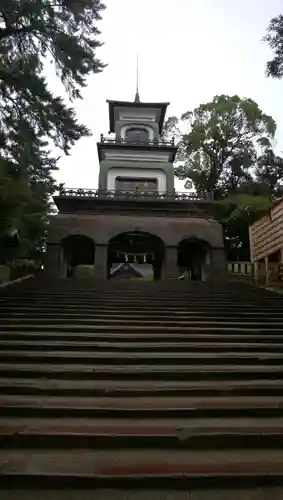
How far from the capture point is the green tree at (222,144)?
76.3 ft

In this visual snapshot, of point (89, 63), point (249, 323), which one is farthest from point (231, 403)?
point (89, 63)

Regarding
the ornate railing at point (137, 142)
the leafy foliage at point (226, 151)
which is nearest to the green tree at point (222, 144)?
the leafy foliage at point (226, 151)

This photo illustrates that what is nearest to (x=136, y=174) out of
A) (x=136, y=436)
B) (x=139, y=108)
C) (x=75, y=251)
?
(x=139, y=108)

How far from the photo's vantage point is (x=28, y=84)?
7449 millimetres

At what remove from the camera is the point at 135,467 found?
234 cm

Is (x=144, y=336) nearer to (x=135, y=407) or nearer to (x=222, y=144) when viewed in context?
(x=135, y=407)

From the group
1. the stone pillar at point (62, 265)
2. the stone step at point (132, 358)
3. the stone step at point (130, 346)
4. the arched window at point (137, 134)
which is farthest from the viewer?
the arched window at point (137, 134)

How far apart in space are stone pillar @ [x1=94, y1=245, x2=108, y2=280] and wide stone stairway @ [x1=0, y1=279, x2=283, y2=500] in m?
7.13

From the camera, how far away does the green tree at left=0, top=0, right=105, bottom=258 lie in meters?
7.27

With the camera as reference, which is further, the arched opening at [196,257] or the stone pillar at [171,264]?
the arched opening at [196,257]

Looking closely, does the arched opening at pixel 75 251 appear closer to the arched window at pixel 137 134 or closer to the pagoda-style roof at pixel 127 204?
the pagoda-style roof at pixel 127 204

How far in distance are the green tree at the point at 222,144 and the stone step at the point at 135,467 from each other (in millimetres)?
21082


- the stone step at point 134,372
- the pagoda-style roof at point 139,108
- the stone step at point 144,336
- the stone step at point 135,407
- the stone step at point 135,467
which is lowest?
the stone step at point 135,467

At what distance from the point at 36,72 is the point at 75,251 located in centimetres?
916
